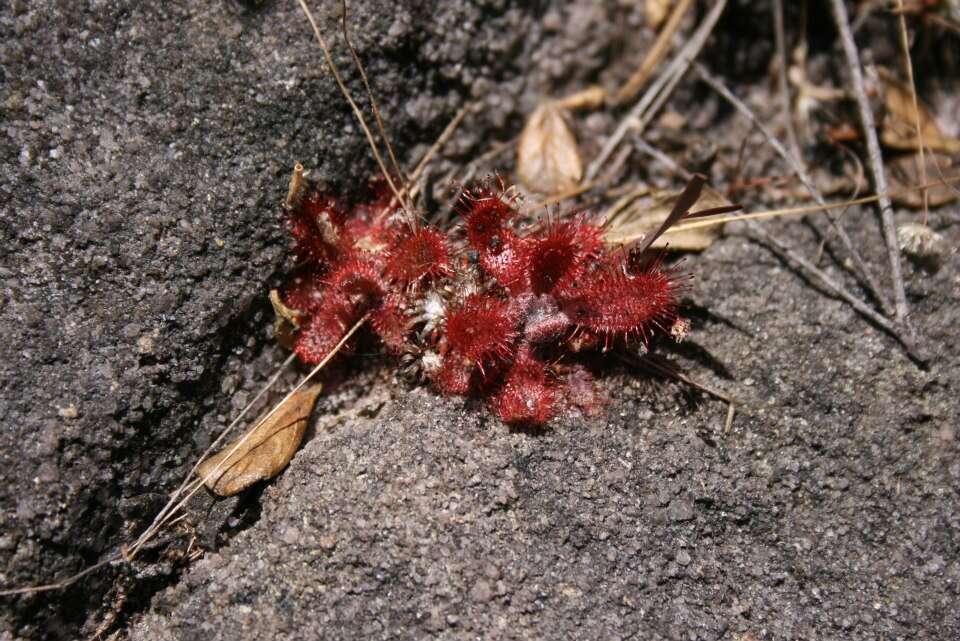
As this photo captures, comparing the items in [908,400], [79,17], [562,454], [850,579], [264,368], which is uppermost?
[79,17]

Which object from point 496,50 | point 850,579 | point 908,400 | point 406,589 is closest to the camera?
point 406,589

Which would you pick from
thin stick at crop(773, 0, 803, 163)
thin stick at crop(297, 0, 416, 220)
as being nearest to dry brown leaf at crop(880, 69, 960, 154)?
thin stick at crop(773, 0, 803, 163)

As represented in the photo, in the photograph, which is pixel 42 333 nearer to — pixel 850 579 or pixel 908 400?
pixel 850 579

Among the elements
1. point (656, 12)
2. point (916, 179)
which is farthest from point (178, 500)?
point (916, 179)

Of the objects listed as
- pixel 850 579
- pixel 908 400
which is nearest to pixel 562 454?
pixel 850 579

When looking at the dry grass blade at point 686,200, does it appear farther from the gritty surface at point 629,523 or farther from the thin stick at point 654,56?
Answer: the thin stick at point 654,56

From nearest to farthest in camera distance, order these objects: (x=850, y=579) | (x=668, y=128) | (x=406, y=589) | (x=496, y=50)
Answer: (x=406, y=589)
(x=850, y=579)
(x=496, y=50)
(x=668, y=128)

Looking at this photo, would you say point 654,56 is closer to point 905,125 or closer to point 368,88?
point 905,125
